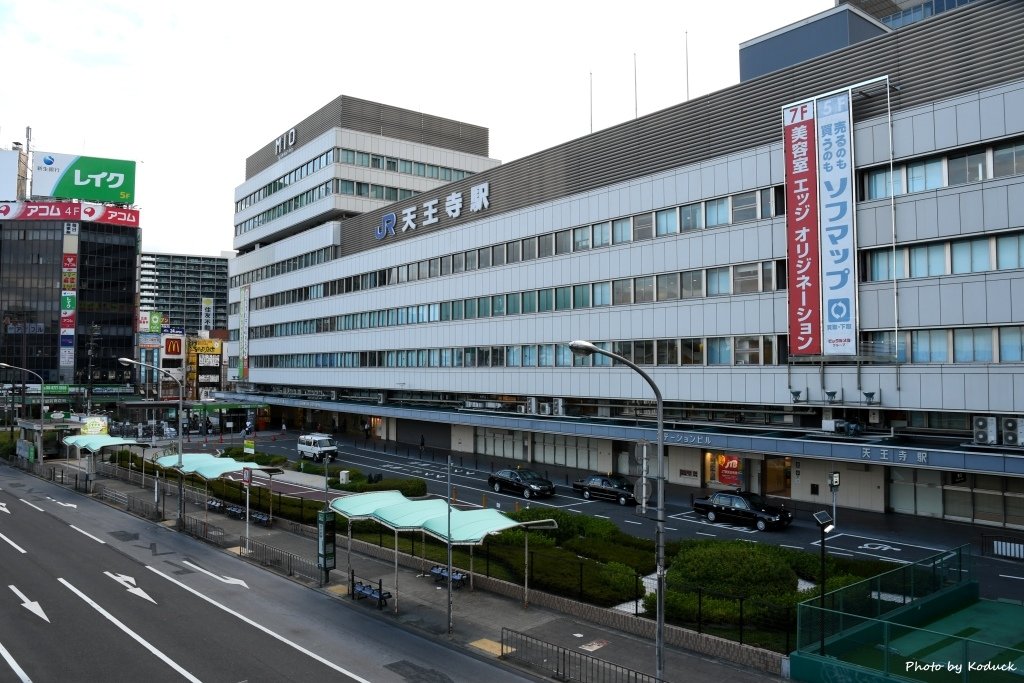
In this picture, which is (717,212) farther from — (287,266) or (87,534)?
(287,266)

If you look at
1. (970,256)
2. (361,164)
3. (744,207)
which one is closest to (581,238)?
(744,207)

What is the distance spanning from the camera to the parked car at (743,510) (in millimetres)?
36031

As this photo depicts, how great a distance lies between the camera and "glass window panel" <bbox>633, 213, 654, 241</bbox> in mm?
48031

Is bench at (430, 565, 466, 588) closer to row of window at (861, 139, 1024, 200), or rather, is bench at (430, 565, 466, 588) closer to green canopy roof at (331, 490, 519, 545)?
green canopy roof at (331, 490, 519, 545)

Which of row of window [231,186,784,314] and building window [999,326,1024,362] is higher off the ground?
row of window [231,186,784,314]

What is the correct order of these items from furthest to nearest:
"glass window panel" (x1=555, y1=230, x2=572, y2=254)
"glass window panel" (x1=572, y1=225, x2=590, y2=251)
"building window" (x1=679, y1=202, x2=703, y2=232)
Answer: "glass window panel" (x1=555, y1=230, x2=572, y2=254)
"glass window panel" (x1=572, y1=225, x2=590, y2=251)
"building window" (x1=679, y1=202, x2=703, y2=232)

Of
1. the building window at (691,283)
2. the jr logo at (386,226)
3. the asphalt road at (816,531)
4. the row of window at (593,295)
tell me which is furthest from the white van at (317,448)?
the building window at (691,283)

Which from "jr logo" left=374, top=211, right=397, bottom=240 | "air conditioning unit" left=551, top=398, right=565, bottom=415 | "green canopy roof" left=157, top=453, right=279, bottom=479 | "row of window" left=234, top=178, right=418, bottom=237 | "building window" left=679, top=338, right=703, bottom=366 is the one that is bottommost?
"green canopy roof" left=157, top=453, right=279, bottom=479

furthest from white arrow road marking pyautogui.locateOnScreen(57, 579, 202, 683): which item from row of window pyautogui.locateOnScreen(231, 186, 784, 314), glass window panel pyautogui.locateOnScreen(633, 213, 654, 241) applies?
glass window panel pyautogui.locateOnScreen(633, 213, 654, 241)

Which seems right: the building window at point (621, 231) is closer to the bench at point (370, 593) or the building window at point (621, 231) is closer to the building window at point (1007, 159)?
the building window at point (1007, 159)

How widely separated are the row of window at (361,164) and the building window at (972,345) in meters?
68.4

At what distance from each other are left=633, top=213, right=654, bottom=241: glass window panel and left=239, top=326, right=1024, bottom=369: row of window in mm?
7098

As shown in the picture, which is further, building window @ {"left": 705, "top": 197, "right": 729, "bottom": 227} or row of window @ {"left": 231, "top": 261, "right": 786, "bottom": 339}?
building window @ {"left": 705, "top": 197, "right": 729, "bottom": 227}

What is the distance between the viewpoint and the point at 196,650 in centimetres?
1981
